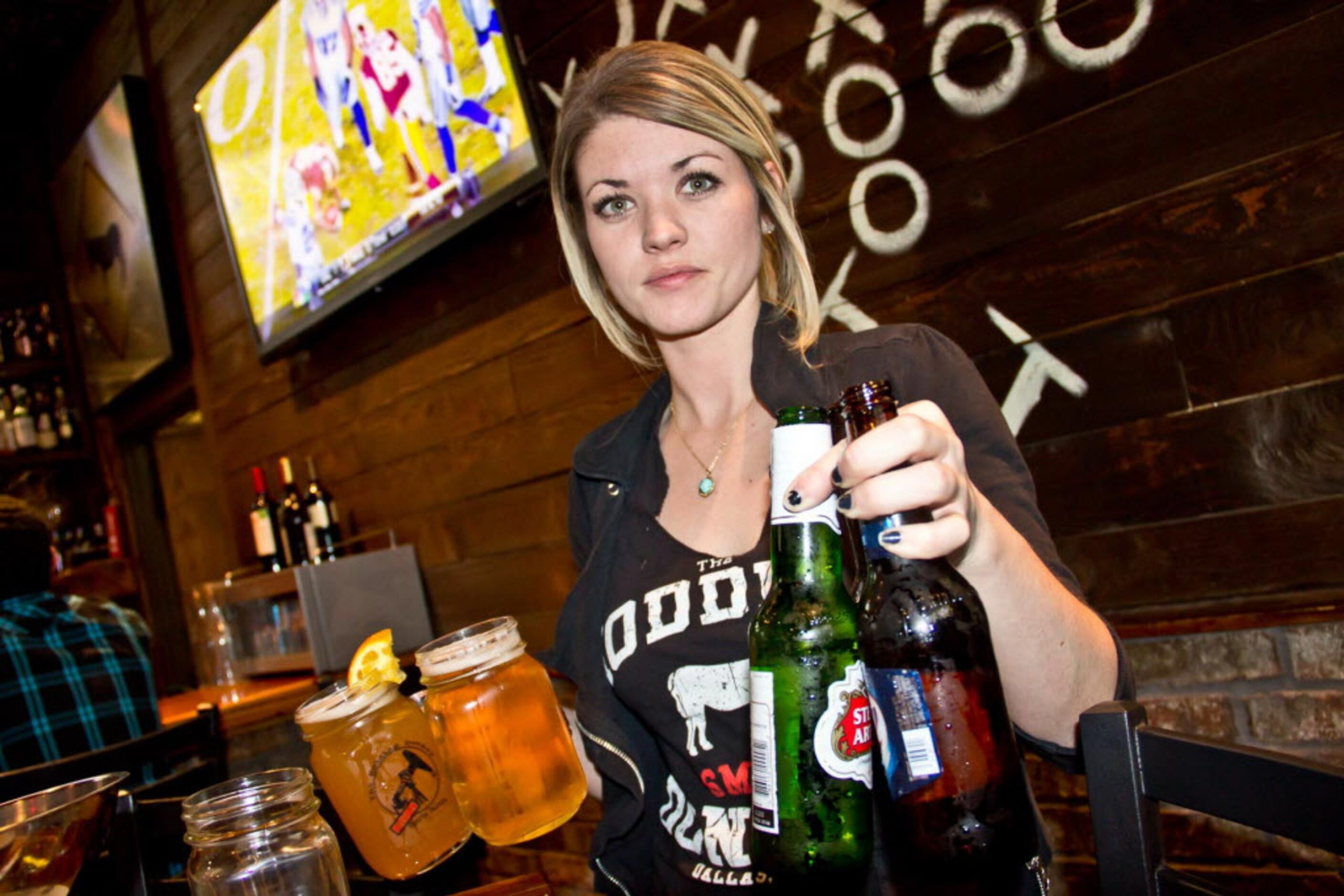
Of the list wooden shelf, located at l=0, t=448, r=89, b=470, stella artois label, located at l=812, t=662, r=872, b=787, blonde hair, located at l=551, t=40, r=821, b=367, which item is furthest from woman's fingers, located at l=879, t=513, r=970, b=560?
wooden shelf, located at l=0, t=448, r=89, b=470

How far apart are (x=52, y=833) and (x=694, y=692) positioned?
2.03 ft

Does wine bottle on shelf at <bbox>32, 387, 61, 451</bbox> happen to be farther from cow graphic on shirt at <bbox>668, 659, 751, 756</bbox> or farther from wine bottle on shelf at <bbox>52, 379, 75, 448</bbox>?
cow graphic on shirt at <bbox>668, 659, 751, 756</bbox>

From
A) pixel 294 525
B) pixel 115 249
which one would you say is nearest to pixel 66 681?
pixel 294 525

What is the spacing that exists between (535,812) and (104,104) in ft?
14.8

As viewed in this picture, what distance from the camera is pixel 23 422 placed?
15.4 feet

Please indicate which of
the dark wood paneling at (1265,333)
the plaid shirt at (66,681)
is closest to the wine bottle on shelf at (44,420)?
the plaid shirt at (66,681)

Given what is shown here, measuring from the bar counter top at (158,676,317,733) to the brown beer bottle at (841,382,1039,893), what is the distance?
1940 millimetres

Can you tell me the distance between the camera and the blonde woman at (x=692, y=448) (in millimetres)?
1021

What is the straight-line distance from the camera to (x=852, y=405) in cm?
69

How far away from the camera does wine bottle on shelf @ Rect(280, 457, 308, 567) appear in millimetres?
3275

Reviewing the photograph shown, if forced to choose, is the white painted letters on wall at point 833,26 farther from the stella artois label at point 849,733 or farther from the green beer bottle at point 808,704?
the stella artois label at point 849,733

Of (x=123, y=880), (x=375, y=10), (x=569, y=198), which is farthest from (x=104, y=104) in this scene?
(x=123, y=880)

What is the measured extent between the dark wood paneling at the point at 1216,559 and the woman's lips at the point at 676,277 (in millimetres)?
814

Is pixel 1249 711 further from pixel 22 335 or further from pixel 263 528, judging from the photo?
pixel 22 335
